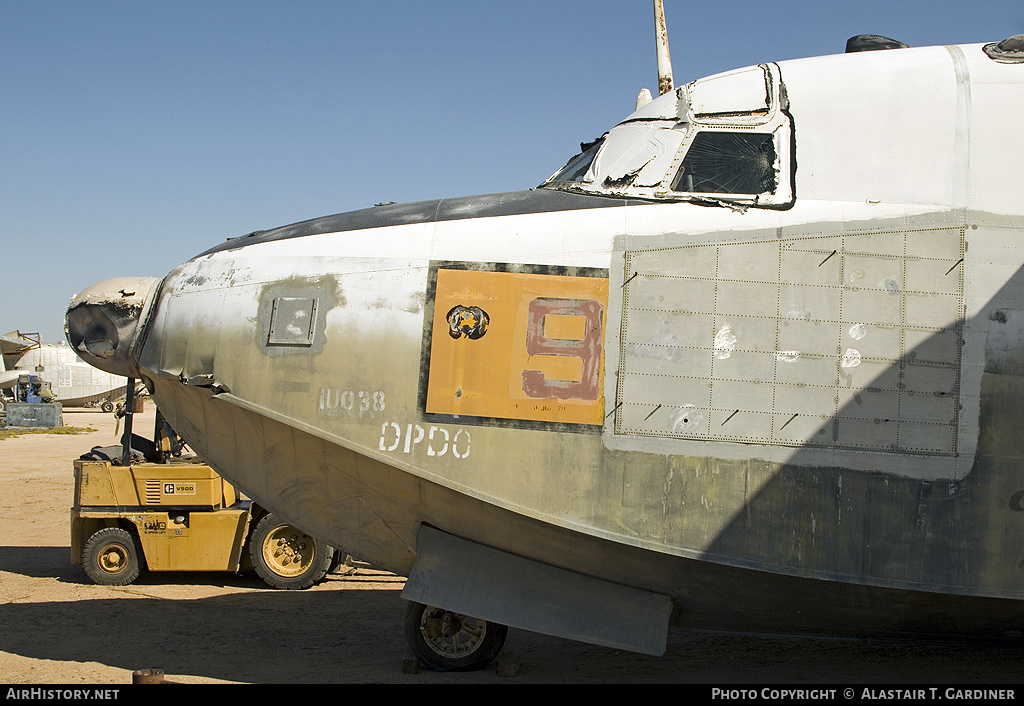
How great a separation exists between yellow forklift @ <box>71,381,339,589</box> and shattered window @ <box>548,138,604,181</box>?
674cm

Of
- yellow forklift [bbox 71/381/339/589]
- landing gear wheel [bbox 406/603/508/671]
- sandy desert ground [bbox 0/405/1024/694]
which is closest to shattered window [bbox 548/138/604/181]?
landing gear wheel [bbox 406/603/508/671]

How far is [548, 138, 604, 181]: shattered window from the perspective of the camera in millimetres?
6595

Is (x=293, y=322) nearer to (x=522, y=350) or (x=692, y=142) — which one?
(x=522, y=350)

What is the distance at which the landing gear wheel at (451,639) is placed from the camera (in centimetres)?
689

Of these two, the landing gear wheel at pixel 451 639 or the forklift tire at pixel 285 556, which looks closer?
the landing gear wheel at pixel 451 639

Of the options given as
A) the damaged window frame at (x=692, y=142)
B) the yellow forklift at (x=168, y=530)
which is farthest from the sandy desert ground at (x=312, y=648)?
the damaged window frame at (x=692, y=142)

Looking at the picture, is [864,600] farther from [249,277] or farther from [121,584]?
[121,584]

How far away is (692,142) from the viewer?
6.26 m

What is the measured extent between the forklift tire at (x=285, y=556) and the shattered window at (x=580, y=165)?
6.75 metres

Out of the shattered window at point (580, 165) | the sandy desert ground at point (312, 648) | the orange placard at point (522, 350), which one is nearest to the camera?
the orange placard at point (522, 350)

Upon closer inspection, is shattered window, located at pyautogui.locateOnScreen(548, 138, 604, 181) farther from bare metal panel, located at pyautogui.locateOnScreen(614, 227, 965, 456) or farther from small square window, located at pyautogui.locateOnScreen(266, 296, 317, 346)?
small square window, located at pyautogui.locateOnScreen(266, 296, 317, 346)

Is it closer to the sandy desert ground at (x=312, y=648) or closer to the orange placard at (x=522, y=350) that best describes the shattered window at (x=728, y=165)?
the orange placard at (x=522, y=350)

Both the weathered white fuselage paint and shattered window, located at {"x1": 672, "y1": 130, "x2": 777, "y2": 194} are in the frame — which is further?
shattered window, located at {"x1": 672, "y1": 130, "x2": 777, "y2": 194}

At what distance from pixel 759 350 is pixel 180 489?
28.0 ft
